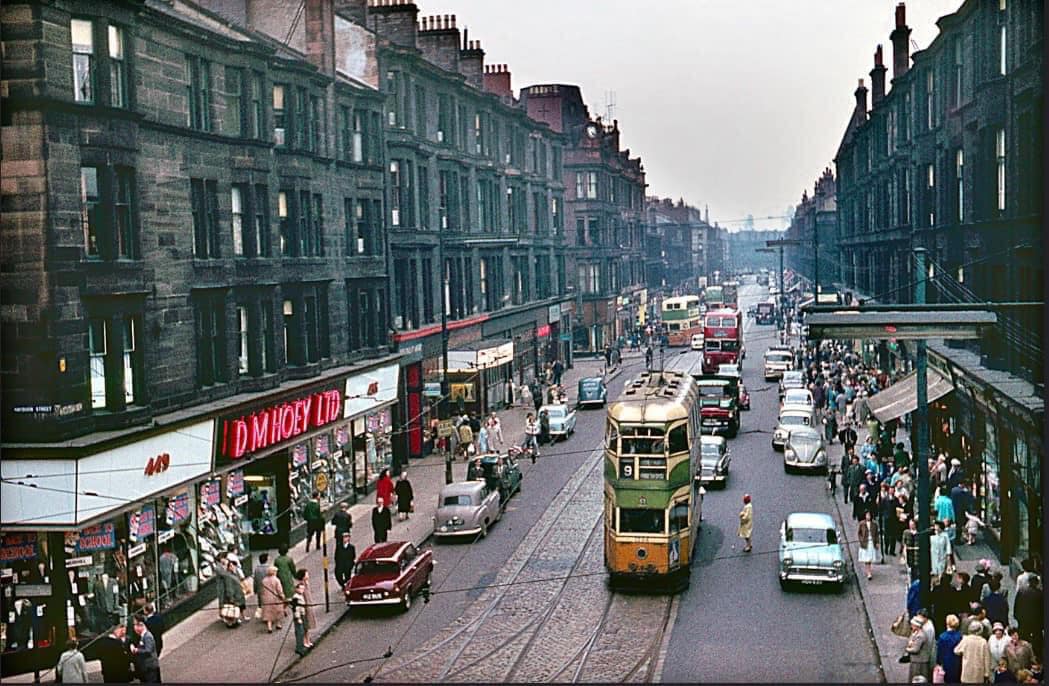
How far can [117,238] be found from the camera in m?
24.9

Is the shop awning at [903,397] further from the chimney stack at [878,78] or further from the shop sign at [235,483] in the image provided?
the chimney stack at [878,78]

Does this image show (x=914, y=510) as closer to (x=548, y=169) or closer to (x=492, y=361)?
(x=492, y=361)

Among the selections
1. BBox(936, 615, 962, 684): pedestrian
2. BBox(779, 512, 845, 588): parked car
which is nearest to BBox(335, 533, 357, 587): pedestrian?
BBox(779, 512, 845, 588): parked car

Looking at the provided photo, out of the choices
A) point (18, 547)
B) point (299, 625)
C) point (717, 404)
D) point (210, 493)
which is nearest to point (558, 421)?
point (717, 404)

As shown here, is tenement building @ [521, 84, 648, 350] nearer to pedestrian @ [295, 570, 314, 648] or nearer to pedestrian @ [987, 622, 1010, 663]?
pedestrian @ [295, 570, 314, 648]

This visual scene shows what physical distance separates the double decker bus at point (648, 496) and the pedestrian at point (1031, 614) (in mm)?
8102

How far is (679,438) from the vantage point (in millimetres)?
27906

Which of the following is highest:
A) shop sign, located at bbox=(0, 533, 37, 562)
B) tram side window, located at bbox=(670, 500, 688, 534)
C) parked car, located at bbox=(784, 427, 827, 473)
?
shop sign, located at bbox=(0, 533, 37, 562)

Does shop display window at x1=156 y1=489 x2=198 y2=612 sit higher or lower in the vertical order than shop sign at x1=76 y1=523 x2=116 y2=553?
lower

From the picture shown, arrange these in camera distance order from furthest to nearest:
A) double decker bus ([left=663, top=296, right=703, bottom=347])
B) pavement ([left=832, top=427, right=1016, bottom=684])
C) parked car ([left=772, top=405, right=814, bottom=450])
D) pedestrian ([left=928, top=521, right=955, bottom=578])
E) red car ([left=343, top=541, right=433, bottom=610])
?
double decker bus ([left=663, top=296, right=703, bottom=347]) → parked car ([left=772, top=405, right=814, bottom=450]) → pedestrian ([left=928, top=521, right=955, bottom=578]) → red car ([left=343, top=541, right=433, bottom=610]) → pavement ([left=832, top=427, right=1016, bottom=684])

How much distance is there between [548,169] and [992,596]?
2348 inches

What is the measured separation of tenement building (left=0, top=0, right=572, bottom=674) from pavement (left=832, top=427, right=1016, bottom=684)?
14.8 m

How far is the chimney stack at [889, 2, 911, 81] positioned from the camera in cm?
6731

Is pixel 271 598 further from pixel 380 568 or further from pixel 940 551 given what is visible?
pixel 940 551
